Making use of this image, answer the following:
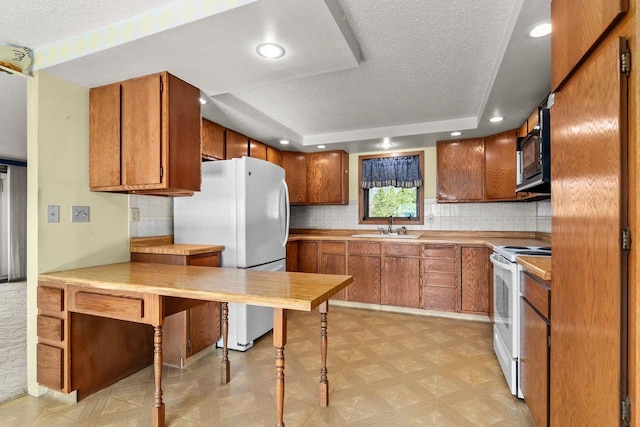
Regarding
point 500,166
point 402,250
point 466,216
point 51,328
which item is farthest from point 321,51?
point 466,216

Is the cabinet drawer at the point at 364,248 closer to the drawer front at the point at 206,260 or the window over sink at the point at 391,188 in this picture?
the window over sink at the point at 391,188

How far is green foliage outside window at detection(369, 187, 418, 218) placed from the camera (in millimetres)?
4500

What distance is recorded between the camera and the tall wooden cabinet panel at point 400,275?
12.5 feet

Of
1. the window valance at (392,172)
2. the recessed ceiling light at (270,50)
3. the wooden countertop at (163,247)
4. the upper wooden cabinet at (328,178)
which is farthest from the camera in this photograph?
the upper wooden cabinet at (328,178)

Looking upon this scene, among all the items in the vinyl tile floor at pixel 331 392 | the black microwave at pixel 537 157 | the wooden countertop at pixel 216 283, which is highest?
the black microwave at pixel 537 157

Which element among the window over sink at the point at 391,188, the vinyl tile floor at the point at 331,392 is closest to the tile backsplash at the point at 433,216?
the window over sink at the point at 391,188

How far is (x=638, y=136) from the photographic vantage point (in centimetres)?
83

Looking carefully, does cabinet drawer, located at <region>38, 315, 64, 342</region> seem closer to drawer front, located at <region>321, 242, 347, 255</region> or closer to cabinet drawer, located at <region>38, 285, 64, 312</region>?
cabinet drawer, located at <region>38, 285, 64, 312</region>

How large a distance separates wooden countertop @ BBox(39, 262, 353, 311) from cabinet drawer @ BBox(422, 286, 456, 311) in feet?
7.76

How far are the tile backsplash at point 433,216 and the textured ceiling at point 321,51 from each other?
97cm

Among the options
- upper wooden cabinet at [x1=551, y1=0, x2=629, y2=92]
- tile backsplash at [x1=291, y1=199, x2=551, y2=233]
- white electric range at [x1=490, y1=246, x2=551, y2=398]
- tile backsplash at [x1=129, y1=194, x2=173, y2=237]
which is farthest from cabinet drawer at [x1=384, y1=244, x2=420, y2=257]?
upper wooden cabinet at [x1=551, y1=0, x2=629, y2=92]

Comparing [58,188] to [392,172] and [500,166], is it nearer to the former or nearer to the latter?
[392,172]

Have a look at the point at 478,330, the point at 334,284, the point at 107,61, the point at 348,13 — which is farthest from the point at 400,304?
the point at 107,61

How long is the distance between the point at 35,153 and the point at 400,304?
11.8 ft
